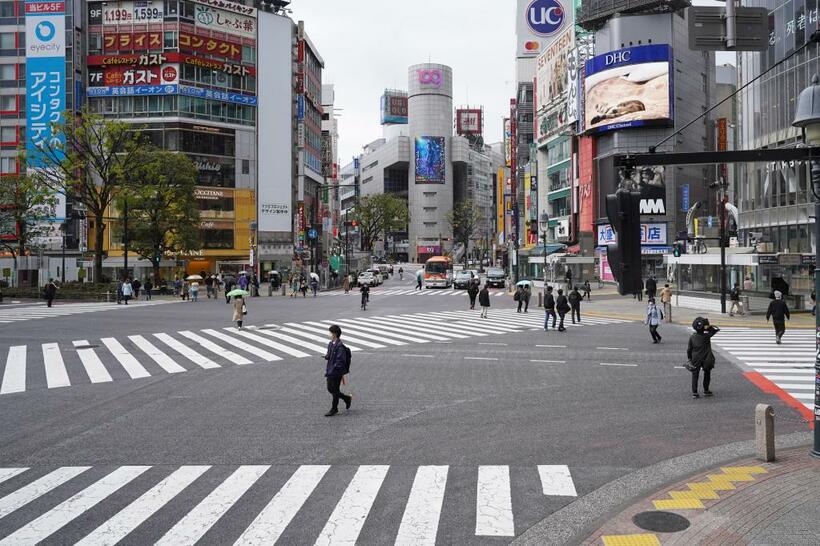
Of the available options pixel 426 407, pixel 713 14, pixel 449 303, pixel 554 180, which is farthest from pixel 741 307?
pixel 554 180

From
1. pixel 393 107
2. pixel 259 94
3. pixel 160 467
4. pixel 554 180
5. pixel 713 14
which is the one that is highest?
pixel 393 107

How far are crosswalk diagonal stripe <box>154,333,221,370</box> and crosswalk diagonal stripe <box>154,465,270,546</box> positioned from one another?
9.30 meters

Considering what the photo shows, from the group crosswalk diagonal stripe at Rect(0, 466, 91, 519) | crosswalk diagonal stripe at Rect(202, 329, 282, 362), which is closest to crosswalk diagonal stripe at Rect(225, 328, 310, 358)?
crosswalk diagonal stripe at Rect(202, 329, 282, 362)

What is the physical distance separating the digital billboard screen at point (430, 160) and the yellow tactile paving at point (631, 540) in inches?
5501

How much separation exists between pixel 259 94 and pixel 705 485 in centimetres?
6857

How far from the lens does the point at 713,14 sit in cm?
661

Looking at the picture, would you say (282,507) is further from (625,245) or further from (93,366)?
(93,366)

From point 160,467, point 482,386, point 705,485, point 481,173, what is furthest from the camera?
point 481,173

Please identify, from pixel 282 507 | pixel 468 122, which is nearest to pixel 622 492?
pixel 282 507

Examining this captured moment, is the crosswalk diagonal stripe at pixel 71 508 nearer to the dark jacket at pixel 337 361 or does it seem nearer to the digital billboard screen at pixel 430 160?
the dark jacket at pixel 337 361

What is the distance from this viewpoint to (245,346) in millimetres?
21547

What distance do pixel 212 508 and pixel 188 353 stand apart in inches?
525

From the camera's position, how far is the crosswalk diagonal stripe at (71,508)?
671 cm

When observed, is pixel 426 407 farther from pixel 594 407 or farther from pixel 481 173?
pixel 481 173
